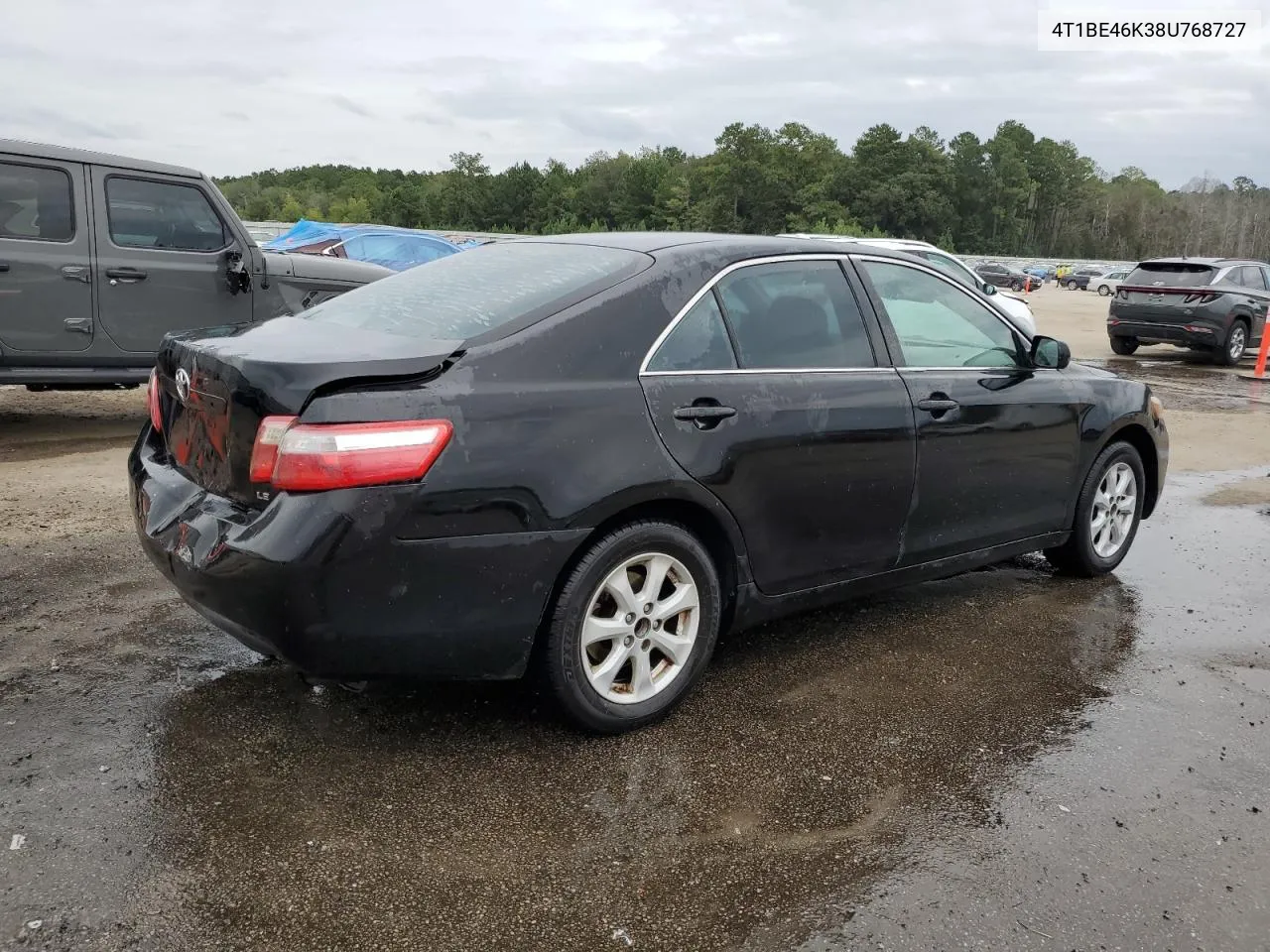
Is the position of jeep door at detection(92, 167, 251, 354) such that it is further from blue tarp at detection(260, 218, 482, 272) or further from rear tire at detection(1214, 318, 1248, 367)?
rear tire at detection(1214, 318, 1248, 367)

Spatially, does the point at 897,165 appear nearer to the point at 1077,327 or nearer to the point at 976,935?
the point at 1077,327

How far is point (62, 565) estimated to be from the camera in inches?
189

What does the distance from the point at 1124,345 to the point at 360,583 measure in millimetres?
17373

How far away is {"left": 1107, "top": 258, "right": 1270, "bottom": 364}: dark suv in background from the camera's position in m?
16.1

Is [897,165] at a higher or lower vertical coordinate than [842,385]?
higher

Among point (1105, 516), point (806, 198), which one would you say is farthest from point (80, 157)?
point (806, 198)

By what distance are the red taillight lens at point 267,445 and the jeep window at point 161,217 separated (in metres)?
5.60

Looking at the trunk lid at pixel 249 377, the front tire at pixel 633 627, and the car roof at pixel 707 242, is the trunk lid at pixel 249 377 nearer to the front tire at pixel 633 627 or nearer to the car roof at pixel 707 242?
the front tire at pixel 633 627

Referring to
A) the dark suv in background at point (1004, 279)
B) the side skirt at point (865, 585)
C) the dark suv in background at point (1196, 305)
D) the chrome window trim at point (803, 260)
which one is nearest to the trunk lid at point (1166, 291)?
the dark suv in background at point (1196, 305)

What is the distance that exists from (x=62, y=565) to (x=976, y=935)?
409 cm

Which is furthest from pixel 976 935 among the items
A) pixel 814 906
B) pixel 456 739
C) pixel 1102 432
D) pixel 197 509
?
pixel 1102 432

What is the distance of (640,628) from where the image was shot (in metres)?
3.37

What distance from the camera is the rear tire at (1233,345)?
52.9ft

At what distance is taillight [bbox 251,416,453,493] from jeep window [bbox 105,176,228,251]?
5.66m
